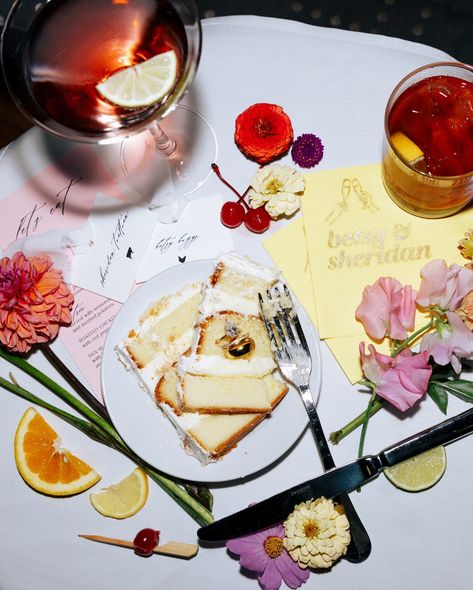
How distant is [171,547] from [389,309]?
566 millimetres

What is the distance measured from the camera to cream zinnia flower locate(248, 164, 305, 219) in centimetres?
125

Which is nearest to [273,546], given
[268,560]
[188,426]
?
[268,560]

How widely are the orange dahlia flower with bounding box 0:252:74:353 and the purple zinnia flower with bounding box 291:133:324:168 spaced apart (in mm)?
498

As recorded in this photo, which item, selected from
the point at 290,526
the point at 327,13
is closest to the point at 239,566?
the point at 290,526

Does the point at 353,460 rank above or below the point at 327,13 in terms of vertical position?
below

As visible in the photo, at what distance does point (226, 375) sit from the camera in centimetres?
119

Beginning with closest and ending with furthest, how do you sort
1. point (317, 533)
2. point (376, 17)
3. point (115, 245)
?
point (317, 533)
point (115, 245)
point (376, 17)

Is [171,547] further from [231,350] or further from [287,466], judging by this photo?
[231,350]

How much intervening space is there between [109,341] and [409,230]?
59 cm

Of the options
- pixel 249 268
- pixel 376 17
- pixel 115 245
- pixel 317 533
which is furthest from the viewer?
pixel 376 17

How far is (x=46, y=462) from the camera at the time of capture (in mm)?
1238

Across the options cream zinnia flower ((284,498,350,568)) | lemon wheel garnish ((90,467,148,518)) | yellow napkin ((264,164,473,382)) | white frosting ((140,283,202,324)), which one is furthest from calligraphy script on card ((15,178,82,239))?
cream zinnia flower ((284,498,350,568))

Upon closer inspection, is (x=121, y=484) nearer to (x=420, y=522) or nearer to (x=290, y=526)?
(x=290, y=526)

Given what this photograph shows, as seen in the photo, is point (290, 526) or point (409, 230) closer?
point (290, 526)
